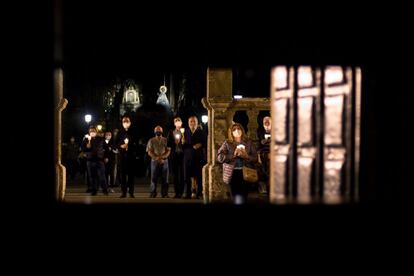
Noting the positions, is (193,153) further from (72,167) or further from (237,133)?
(72,167)

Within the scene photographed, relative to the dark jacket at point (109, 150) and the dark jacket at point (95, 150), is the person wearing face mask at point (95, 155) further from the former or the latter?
the dark jacket at point (109, 150)

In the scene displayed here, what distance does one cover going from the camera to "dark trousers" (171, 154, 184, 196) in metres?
17.8

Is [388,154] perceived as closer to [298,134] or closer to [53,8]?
[298,134]

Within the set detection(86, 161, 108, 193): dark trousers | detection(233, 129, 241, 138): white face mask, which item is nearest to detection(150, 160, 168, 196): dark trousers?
detection(86, 161, 108, 193): dark trousers

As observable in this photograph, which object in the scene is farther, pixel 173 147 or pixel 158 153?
pixel 173 147

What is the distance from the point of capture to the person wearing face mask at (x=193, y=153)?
17.4 metres

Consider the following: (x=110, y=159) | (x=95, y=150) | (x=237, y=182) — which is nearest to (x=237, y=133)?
(x=237, y=182)

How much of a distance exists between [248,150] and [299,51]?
6828mm

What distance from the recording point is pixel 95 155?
1834 centimetres

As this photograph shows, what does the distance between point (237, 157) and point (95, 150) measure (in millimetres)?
5132

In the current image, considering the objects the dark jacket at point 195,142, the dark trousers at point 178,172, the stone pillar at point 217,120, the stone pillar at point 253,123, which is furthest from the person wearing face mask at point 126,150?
the stone pillar at point 253,123

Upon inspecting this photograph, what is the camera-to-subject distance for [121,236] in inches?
292

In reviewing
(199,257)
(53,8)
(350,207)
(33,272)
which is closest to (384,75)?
(350,207)

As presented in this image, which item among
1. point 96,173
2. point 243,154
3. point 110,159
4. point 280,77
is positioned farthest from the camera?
point 110,159
